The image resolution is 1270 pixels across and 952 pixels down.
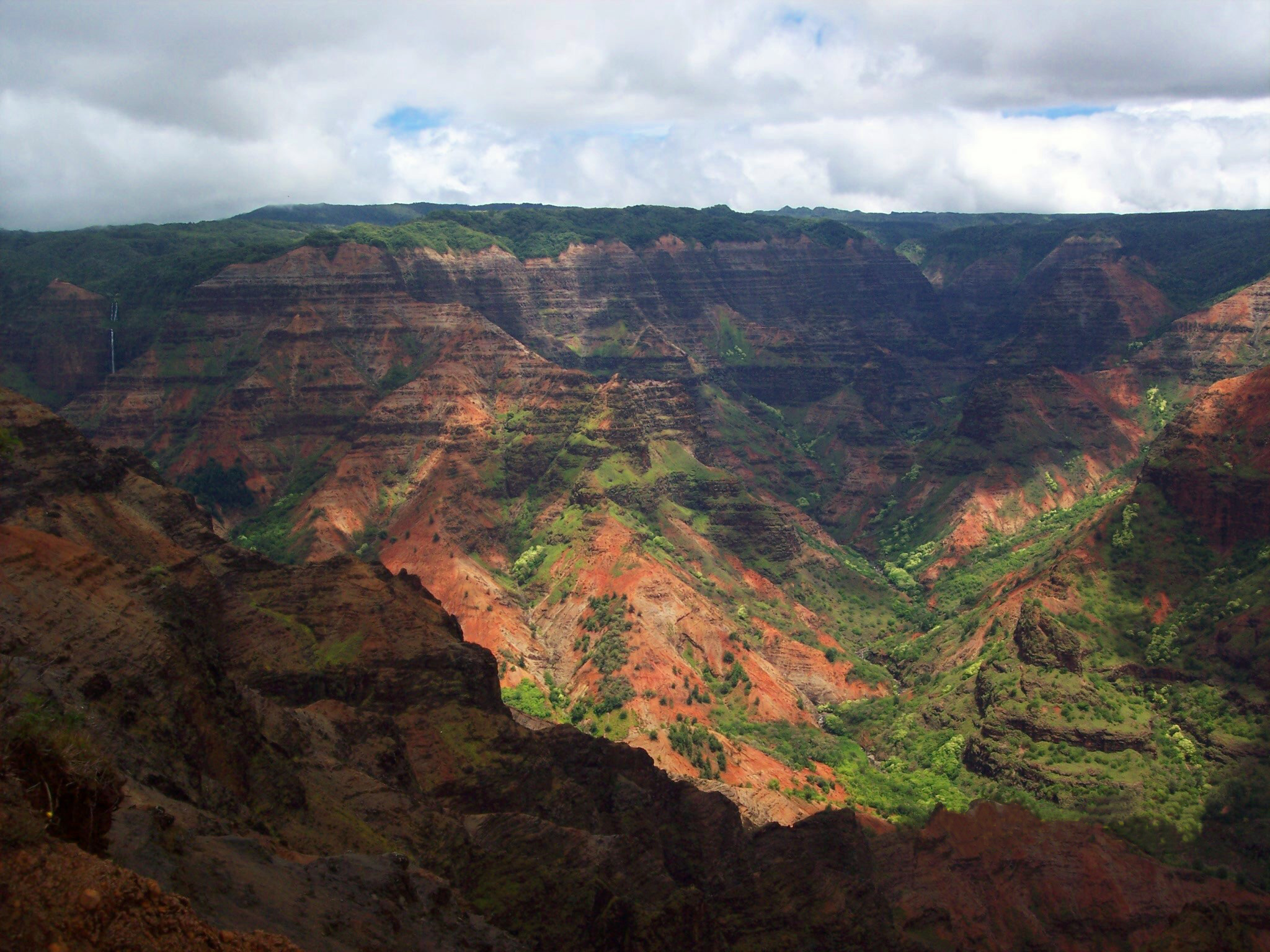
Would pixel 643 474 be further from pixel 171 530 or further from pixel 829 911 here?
pixel 829 911

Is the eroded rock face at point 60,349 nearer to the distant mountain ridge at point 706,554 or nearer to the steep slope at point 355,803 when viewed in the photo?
the distant mountain ridge at point 706,554

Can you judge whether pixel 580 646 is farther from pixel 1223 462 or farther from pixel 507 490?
pixel 1223 462

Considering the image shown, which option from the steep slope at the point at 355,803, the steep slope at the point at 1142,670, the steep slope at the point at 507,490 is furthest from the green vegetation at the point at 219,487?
the steep slope at the point at 1142,670

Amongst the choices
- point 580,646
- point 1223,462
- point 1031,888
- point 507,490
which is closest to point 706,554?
point 507,490

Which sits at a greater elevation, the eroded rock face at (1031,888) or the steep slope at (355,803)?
the steep slope at (355,803)

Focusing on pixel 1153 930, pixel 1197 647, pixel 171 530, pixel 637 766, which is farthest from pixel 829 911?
pixel 1197 647

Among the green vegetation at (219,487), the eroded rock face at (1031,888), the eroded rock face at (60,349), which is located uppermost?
the eroded rock face at (60,349)

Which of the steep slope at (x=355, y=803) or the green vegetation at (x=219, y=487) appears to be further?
the green vegetation at (x=219, y=487)

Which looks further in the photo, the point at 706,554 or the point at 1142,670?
the point at 706,554

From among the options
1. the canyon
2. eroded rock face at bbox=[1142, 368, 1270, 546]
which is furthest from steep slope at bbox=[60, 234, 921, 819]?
eroded rock face at bbox=[1142, 368, 1270, 546]
